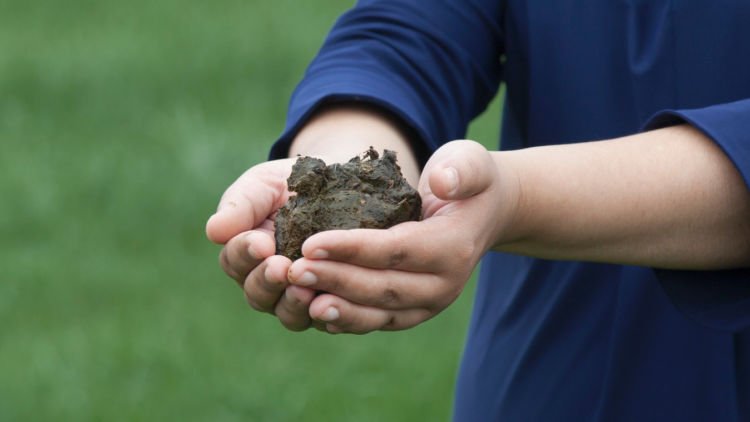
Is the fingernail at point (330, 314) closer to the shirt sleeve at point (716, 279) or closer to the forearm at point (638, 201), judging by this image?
the forearm at point (638, 201)

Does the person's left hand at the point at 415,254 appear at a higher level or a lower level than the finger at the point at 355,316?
higher

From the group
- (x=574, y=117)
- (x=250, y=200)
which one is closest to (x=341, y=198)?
(x=250, y=200)

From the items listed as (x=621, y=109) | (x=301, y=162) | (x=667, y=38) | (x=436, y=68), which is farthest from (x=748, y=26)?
(x=301, y=162)

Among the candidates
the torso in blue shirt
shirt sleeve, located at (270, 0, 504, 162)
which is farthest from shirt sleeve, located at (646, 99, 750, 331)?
shirt sleeve, located at (270, 0, 504, 162)

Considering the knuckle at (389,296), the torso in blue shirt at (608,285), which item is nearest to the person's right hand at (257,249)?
the knuckle at (389,296)

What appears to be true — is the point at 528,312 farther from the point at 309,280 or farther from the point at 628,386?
the point at 309,280

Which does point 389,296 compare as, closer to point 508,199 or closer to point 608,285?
point 508,199
